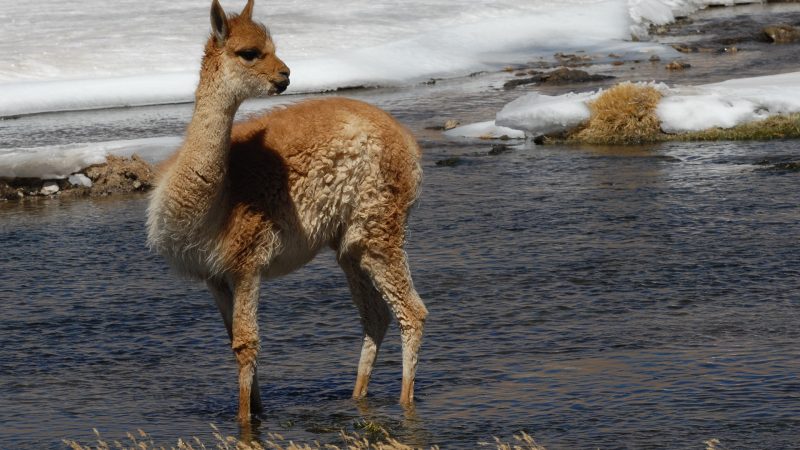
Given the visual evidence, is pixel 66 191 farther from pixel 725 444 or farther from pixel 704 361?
pixel 725 444

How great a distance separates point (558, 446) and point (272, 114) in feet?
7.62

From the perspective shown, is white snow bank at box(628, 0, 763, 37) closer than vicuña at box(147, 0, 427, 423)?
No

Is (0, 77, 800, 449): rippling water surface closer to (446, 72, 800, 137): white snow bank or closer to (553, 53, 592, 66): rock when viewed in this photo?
(446, 72, 800, 137): white snow bank

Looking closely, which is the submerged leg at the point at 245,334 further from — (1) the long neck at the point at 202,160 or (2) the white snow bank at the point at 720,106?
(2) the white snow bank at the point at 720,106

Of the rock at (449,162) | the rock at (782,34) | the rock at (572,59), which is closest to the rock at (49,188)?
the rock at (449,162)

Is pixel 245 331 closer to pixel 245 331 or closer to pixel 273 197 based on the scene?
pixel 245 331

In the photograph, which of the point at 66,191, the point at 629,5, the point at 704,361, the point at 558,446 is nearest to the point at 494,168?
the point at 66,191

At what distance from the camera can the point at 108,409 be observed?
650 cm

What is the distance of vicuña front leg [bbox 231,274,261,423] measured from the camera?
6285 millimetres

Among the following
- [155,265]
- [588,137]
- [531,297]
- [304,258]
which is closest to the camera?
[304,258]

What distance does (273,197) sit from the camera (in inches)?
249

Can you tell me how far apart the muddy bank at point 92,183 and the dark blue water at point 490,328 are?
62cm

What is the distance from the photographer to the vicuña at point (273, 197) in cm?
594

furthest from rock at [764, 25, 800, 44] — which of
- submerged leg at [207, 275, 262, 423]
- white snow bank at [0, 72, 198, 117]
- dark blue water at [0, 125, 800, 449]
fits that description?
submerged leg at [207, 275, 262, 423]
